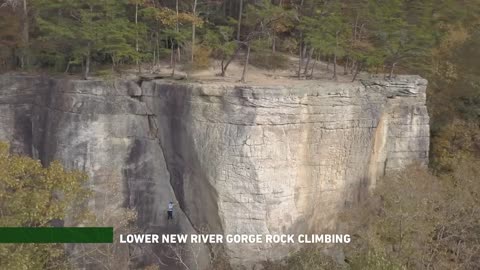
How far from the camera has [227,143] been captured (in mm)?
13797

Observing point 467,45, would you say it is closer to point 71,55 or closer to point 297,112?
point 297,112

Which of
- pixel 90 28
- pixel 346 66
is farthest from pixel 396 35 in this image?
pixel 90 28

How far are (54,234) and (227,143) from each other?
563 cm

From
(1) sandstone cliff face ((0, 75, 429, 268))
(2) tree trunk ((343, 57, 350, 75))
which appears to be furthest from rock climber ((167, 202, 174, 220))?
(2) tree trunk ((343, 57, 350, 75))

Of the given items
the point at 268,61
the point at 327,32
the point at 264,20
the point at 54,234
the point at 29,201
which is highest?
the point at 264,20

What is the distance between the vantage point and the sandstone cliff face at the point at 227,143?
45.4 ft

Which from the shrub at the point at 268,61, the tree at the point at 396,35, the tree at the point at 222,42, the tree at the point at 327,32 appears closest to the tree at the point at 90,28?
the tree at the point at 222,42

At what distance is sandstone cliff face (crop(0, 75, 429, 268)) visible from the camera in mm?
13836

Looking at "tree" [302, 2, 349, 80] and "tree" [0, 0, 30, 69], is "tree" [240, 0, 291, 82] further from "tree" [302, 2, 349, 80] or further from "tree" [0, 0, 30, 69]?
"tree" [0, 0, 30, 69]

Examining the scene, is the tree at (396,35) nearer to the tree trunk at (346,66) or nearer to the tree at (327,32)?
the tree at (327,32)

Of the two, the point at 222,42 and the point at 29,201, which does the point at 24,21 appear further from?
the point at 29,201

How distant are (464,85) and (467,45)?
65.5 inches

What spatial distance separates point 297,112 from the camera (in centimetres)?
1398

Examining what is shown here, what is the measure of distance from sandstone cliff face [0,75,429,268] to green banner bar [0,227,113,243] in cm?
421
